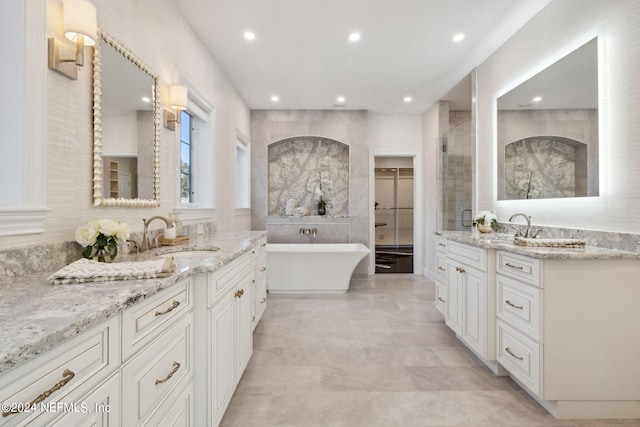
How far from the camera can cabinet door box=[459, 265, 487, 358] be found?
2281 millimetres

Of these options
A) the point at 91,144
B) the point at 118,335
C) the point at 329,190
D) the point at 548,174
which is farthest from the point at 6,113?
the point at 329,190

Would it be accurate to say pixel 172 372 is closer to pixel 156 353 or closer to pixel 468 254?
pixel 156 353

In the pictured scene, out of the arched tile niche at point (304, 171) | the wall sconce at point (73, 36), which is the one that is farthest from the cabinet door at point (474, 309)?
the arched tile niche at point (304, 171)

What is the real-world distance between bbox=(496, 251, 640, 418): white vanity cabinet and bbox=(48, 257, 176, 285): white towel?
1.97 m

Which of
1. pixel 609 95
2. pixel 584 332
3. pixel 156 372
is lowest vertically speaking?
pixel 584 332

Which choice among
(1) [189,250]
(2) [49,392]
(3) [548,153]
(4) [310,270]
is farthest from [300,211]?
(2) [49,392]

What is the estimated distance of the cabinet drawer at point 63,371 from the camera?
58 centimetres

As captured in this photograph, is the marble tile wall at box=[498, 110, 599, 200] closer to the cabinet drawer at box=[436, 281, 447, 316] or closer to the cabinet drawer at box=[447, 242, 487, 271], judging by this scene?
the cabinet drawer at box=[447, 242, 487, 271]

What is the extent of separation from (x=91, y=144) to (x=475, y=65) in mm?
3892

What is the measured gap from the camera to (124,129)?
1.88 meters

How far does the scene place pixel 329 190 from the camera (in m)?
5.73

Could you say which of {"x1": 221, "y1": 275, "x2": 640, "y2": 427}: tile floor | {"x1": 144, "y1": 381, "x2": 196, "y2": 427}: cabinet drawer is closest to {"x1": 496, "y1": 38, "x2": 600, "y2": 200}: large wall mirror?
{"x1": 221, "y1": 275, "x2": 640, "y2": 427}: tile floor

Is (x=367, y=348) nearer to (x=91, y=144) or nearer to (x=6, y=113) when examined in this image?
(x=91, y=144)

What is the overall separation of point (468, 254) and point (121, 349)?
2391 millimetres
